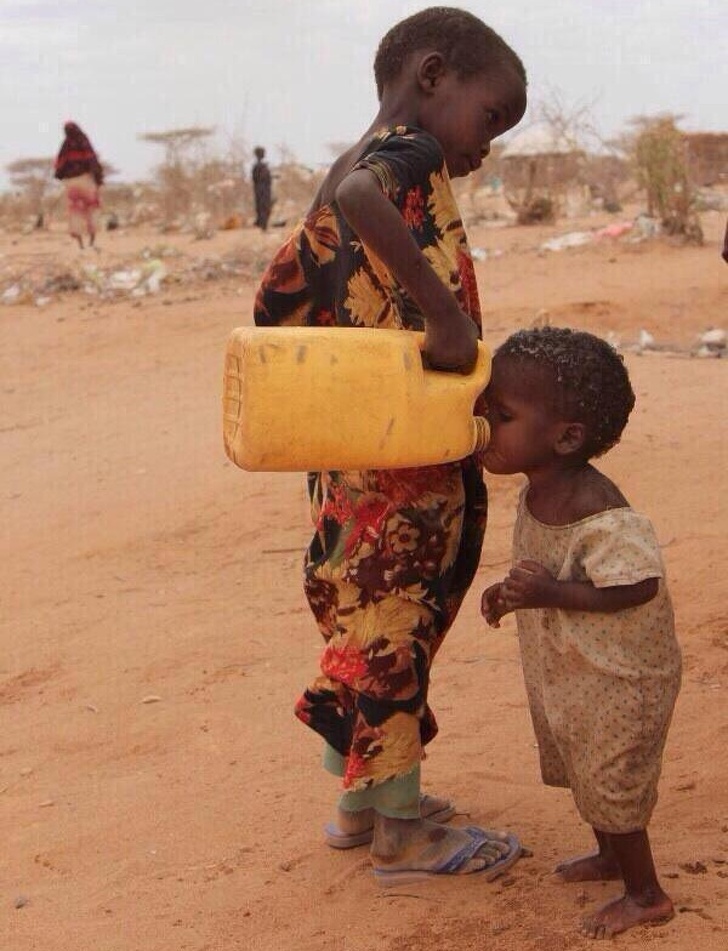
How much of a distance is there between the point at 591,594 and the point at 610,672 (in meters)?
0.14

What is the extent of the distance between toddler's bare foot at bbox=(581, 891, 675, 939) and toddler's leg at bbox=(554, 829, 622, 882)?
15 cm

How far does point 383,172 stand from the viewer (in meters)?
1.97

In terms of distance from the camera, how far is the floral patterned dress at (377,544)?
219cm

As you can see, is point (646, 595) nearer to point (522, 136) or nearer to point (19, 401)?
point (19, 401)

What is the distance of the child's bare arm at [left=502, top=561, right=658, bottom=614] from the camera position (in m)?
2.01

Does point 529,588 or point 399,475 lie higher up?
point 399,475

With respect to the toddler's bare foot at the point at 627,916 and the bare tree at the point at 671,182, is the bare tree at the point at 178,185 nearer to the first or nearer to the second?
the bare tree at the point at 671,182

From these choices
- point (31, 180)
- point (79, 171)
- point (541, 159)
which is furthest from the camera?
point (31, 180)

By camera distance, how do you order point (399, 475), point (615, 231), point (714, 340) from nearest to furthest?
point (399, 475)
point (714, 340)
point (615, 231)

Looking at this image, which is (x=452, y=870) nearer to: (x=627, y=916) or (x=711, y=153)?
(x=627, y=916)

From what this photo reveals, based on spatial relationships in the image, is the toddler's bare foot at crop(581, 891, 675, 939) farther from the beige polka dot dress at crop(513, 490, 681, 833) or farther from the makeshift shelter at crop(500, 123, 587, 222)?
the makeshift shelter at crop(500, 123, 587, 222)

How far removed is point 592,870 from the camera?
7.57 ft

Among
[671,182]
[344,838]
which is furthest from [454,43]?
[671,182]

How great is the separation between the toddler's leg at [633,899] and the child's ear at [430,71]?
1268mm
